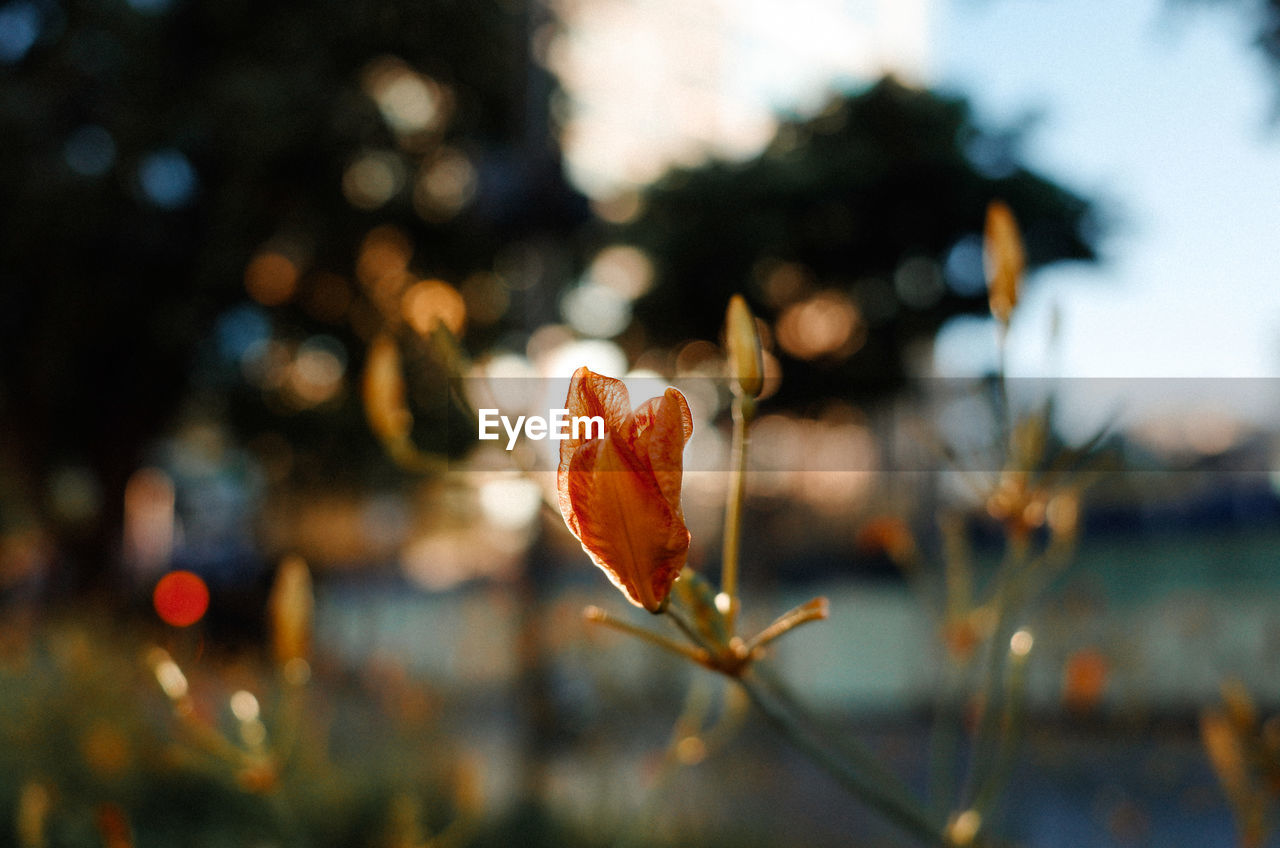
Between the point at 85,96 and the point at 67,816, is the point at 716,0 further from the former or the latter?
the point at 67,816

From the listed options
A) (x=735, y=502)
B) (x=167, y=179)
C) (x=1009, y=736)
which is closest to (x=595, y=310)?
(x=1009, y=736)

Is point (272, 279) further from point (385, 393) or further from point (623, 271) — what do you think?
point (385, 393)

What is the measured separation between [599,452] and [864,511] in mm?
7053

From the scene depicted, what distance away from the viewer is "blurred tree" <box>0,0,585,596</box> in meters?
6.04

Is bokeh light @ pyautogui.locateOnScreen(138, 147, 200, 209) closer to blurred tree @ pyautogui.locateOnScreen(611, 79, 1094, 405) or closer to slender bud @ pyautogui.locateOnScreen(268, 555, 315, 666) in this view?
blurred tree @ pyautogui.locateOnScreen(611, 79, 1094, 405)

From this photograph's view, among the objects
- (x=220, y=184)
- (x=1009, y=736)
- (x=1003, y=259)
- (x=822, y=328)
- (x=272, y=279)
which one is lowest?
(x=1009, y=736)

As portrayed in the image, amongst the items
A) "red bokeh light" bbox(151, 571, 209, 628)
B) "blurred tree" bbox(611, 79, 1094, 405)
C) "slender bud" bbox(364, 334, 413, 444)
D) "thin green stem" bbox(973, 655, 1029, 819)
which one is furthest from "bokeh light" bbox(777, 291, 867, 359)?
"red bokeh light" bbox(151, 571, 209, 628)

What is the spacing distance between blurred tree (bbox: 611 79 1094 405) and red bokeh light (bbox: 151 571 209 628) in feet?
22.9

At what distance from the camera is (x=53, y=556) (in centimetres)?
824

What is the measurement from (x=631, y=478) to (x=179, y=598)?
9.89 m

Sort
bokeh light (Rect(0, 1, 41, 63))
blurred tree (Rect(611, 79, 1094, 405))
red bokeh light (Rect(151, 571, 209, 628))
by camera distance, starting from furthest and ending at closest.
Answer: red bokeh light (Rect(151, 571, 209, 628)) < bokeh light (Rect(0, 1, 41, 63)) < blurred tree (Rect(611, 79, 1094, 405))

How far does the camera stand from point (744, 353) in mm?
617

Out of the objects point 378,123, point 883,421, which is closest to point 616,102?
point 378,123

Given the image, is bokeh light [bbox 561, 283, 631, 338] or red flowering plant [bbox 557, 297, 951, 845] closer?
red flowering plant [bbox 557, 297, 951, 845]
